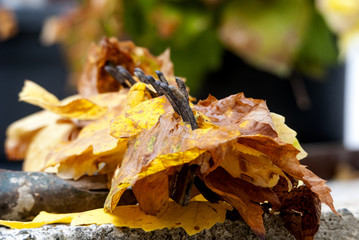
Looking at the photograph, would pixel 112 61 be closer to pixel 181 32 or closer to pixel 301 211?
pixel 301 211

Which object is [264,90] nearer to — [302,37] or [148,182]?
[302,37]

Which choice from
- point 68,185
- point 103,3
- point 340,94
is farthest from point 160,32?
point 68,185

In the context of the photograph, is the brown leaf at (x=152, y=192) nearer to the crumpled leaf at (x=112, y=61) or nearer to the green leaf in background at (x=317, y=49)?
the crumpled leaf at (x=112, y=61)

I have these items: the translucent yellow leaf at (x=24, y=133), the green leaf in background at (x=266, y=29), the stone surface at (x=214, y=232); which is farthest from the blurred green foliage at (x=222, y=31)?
the stone surface at (x=214, y=232)

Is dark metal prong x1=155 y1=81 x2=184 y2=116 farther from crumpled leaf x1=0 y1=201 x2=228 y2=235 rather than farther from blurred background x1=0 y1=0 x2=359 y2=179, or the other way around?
blurred background x1=0 y1=0 x2=359 y2=179

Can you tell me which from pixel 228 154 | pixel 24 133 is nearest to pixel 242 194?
pixel 228 154

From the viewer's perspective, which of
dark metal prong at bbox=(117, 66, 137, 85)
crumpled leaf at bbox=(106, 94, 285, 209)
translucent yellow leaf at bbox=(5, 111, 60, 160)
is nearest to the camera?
crumpled leaf at bbox=(106, 94, 285, 209)

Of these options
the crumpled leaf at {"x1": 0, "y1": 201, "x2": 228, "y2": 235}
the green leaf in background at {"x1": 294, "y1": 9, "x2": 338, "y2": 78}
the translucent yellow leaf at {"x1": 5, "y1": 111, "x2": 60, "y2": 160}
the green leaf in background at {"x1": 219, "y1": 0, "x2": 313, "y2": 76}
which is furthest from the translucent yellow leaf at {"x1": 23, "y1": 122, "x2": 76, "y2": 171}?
the green leaf in background at {"x1": 294, "y1": 9, "x2": 338, "y2": 78}

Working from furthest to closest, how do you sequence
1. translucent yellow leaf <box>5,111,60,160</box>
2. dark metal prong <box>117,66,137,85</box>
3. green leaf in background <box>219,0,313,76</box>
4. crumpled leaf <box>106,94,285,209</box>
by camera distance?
green leaf in background <box>219,0,313,76</box> < translucent yellow leaf <box>5,111,60,160</box> < dark metal prong <box>117,66,137,85</box> < crumpled leaf <box>106,94,285,209</box>
